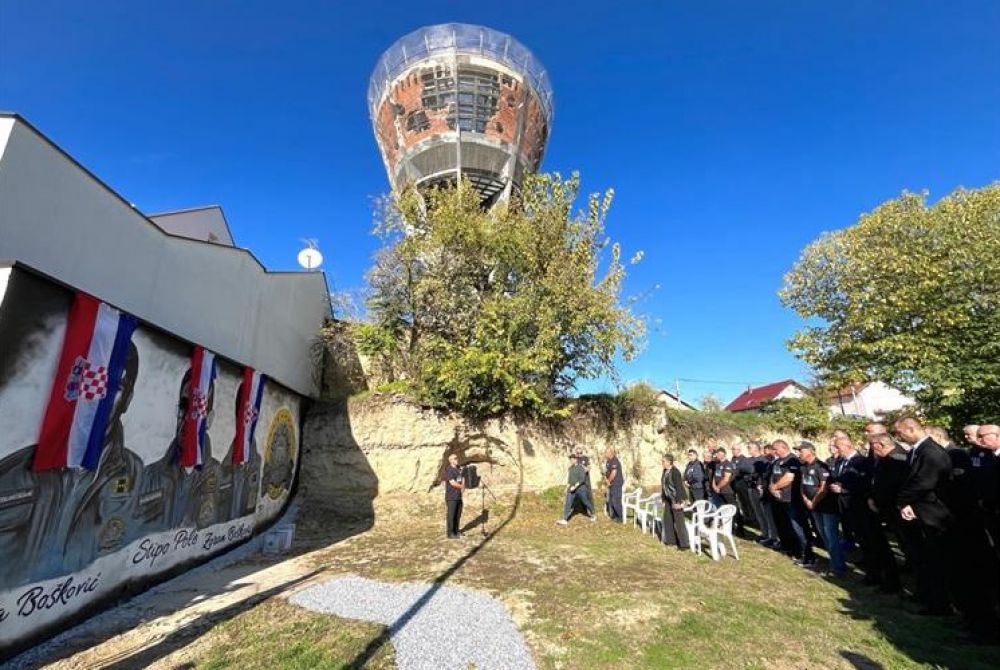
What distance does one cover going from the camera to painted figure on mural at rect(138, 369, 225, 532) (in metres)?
6.95

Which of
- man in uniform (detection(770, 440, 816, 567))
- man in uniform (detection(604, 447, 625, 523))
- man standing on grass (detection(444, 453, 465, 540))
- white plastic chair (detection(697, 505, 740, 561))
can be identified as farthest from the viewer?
man in uniform (detection(604, 447, 625, 523))

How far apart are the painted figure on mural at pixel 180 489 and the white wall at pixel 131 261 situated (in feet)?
4.85

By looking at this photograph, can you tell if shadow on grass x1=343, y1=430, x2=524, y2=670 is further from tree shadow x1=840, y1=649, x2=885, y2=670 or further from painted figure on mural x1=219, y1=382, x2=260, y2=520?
painted figure on mural x1=219, y1=382, x2=260, y2=520

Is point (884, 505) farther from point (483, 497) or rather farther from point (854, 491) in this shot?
point (483, 497)

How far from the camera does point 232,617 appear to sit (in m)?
5.55

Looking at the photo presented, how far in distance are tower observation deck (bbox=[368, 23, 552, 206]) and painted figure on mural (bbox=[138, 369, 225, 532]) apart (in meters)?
16.5

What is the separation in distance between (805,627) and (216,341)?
1073 cm

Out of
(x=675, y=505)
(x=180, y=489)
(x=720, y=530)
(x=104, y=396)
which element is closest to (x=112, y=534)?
(x=180, y=489)

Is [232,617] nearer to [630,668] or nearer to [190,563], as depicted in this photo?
[190,563]

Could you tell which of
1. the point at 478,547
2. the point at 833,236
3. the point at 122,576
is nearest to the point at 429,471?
the point at 478,547

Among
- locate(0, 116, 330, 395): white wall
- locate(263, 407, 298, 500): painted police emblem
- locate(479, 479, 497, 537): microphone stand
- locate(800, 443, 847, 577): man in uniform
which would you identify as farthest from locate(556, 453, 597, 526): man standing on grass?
locate(0, 116, 330, 395): white wall

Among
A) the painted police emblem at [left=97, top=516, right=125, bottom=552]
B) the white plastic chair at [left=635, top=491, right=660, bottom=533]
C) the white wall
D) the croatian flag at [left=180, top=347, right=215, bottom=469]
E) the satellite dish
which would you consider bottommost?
the white plastic chair at [left=635, top=491, right=660, bottom=533]

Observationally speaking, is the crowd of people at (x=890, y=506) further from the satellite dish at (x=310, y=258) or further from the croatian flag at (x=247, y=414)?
the satellite dish at (x=310, y=258)

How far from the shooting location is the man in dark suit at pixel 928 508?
490 centimetres
